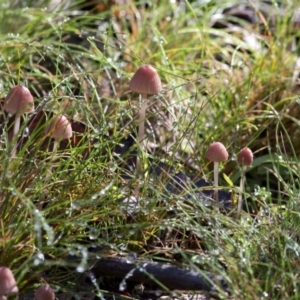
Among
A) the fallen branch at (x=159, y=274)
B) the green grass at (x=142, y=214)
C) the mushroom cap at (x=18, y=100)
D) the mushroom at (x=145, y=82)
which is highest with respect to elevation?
the mushroom cap at (x=18, y=100)

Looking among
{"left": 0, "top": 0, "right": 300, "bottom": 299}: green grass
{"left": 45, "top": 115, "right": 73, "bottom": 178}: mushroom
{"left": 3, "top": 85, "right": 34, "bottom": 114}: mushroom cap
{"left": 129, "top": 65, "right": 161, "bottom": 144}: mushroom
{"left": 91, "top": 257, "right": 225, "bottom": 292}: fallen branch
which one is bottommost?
{"left": 91, "top": 257, "right": 225, "bottom": 292}: fallen branch

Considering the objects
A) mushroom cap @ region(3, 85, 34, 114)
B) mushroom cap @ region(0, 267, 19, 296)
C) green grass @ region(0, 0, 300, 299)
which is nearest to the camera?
mushroom cap @ region(0, 267, 19, 296)

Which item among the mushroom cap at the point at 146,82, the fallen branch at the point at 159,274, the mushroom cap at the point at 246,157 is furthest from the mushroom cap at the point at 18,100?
the mushroom cap at the point at 246,157

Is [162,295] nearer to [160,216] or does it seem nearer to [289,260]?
[160,216]

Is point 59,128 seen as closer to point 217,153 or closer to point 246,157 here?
point 217,153

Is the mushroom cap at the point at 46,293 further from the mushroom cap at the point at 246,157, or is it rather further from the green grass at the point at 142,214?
the mushroom cap at the point at 246,157

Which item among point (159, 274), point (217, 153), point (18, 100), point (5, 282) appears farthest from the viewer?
point (217, 153)

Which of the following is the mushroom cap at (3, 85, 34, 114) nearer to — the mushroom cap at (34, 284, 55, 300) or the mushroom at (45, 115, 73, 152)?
the mushroom at (45, 115, 73, 152)

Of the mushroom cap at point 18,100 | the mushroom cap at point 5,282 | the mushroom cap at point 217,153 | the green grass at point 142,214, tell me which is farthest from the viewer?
the mushroom cap at point 217,153

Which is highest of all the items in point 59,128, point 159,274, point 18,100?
point 18,100

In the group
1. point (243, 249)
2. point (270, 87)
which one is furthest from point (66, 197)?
point (270, 87)

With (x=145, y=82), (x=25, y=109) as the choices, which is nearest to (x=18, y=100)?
(x=25, y=109)

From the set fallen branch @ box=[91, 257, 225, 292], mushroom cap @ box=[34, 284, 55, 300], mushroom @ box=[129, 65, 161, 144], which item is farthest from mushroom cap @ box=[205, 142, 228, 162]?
mushroom cap @ box=[34, 284, 55, 300]
